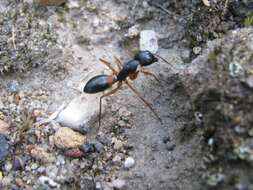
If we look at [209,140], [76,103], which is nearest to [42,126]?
[76,103]

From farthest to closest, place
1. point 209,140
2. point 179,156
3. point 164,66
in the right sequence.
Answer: point 164,66
point 179,156
point 209,140

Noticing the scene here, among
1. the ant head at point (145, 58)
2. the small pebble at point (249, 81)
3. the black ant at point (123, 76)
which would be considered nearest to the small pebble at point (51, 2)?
the black ant at point (123, 76)

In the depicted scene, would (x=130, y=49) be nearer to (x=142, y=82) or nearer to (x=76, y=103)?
(x=142, y=82)

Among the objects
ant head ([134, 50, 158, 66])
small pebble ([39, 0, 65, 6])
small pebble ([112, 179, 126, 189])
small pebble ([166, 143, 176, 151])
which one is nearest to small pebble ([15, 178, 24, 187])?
A: small pebble ([112, 179, 126, 189])

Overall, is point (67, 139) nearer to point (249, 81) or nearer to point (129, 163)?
point (129, 163)

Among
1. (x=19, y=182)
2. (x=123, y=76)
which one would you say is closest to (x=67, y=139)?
(x=19, y=182)

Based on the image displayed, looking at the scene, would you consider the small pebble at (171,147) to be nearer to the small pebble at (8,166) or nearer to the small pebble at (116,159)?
the small pebble at (116,159)

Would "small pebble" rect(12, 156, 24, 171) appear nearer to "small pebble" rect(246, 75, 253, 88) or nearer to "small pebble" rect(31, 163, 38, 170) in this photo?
"small pebble" rect(31, 163, 38, 170)

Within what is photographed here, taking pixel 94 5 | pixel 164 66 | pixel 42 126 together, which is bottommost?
pixel 42 126
